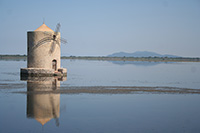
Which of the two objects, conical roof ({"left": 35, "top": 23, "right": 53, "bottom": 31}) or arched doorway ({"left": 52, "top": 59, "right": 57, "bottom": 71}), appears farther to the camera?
arched doorway ({"left": 52, "top": 59, "right": 57, "bottom": 71})

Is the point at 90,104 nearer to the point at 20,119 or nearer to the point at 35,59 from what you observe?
the point at 20,119

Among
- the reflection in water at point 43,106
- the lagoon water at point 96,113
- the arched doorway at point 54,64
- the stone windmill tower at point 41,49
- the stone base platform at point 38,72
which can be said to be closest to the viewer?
the lagoon water at point 96,113

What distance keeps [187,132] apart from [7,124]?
14.9ft

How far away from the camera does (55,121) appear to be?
9023mm

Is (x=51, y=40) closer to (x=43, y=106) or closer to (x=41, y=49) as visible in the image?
(x=41, y=49)

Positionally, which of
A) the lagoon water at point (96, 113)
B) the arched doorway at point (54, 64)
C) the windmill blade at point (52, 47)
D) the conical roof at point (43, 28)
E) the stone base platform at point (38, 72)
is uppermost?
the conical roof at point (43, 28)

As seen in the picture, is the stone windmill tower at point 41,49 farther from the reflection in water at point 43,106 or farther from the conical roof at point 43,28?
the reflection in water at point 43,106

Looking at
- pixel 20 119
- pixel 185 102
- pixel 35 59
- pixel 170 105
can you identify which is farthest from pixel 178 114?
pixel 35 59

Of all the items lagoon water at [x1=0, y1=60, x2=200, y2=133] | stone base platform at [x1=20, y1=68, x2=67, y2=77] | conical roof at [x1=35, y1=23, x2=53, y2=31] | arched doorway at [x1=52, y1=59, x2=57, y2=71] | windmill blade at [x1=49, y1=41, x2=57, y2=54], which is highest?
conical roof at [x1=35, y1=23, x2=53, y2=31]

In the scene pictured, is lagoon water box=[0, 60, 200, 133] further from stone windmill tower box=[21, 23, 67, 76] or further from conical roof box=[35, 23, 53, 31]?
conical roof box=[35, 23, 53, 31]

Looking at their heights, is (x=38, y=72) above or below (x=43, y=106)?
above

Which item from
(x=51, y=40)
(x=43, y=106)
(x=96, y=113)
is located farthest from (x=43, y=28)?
(x=96, y=113)

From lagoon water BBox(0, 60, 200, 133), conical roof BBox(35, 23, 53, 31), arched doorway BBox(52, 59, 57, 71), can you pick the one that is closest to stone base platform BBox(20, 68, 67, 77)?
arched doorway BBox(52, 59, 57, 71)

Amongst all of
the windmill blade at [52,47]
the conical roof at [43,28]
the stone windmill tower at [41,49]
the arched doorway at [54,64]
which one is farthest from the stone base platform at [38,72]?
the conical roof at [43,28]
